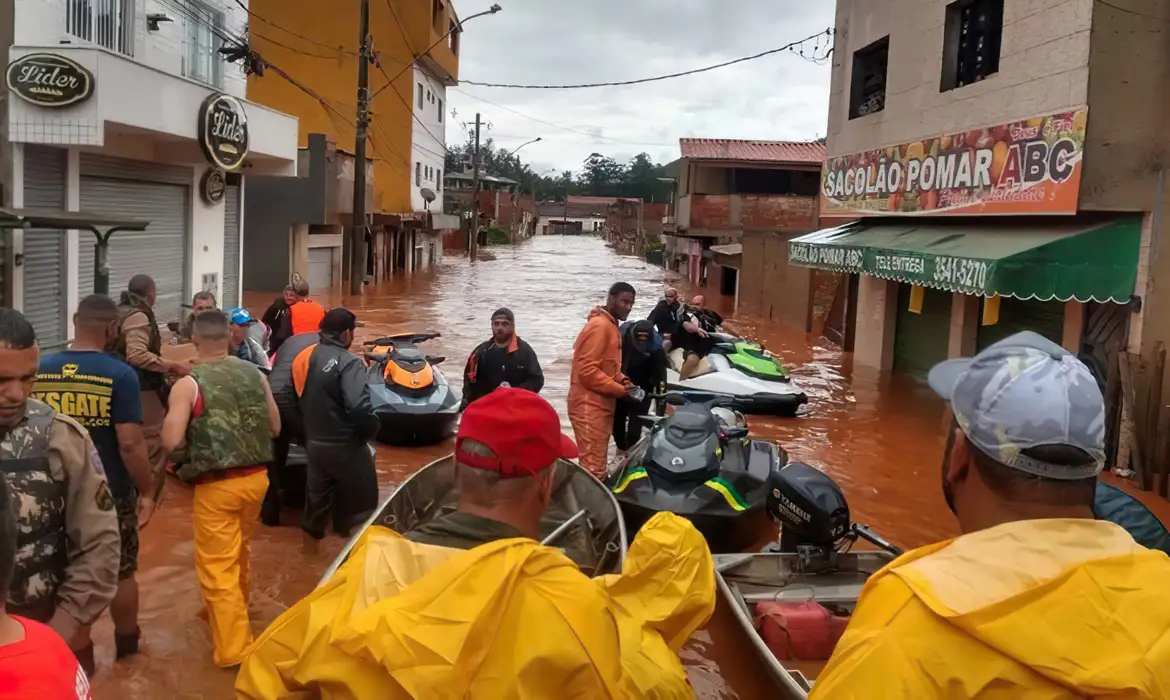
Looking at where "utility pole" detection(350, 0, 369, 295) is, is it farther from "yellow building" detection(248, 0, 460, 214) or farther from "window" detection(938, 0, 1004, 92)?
"window" detection(938, 0, 1004, 92)

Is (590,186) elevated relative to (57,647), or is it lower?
elevated

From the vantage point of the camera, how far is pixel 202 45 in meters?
17.2

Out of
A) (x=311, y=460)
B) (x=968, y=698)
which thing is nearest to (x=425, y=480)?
(x=311, y=460)

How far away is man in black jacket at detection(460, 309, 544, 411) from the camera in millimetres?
8055

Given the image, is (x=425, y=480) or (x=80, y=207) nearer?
(x=425, y=480)

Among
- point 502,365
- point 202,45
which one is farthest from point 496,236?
point 502,365

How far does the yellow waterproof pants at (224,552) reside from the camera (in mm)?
4820

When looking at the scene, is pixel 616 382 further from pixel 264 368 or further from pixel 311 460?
pixel 264 368

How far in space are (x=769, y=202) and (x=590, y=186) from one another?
114985 millimetres

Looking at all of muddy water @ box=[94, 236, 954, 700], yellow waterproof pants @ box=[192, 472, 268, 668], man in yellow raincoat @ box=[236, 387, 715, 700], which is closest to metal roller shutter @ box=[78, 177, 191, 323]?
muddy water @ box=[94, 236, 954, 700]

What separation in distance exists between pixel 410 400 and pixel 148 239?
27.4 ft

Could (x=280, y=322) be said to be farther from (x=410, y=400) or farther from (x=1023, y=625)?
(x=1023, y=625)

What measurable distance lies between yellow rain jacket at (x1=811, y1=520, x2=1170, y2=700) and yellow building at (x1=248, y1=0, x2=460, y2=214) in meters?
31.5

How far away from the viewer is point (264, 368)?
336 inches
